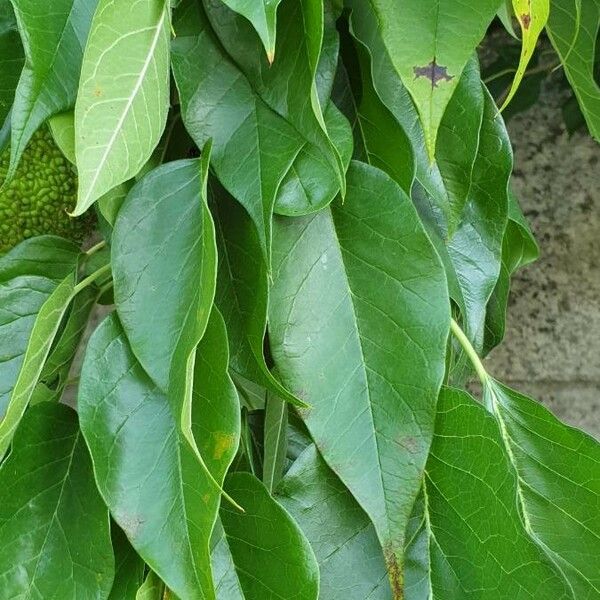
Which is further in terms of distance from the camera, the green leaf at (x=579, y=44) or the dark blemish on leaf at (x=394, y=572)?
the green leaf at (x=579, y=44)

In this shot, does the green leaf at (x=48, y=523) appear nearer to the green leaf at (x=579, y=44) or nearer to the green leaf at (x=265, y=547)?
the green leaf at (x=265, y=547)

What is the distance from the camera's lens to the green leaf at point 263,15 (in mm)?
260

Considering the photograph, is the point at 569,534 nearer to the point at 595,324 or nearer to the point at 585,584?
the point at 585,584

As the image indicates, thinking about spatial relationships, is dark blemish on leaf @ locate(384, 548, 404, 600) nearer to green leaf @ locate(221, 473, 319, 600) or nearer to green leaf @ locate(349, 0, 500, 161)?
green leaf @ locate(221, 473, 319, 600)

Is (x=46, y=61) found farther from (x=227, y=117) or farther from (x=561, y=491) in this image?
(x=561, y=491)

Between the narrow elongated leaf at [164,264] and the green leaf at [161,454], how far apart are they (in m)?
0.01

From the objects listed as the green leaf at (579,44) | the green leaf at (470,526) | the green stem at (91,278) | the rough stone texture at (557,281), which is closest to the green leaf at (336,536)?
the green leaf at (470,526)

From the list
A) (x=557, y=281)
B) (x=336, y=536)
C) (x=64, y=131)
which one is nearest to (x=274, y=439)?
(x=336, y=536)

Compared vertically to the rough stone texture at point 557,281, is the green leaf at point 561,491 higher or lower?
higher

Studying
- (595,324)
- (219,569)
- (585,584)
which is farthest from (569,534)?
(595,324)

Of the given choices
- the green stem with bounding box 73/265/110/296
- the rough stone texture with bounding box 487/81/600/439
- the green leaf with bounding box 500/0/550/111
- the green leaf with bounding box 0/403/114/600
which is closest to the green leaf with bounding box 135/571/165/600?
the green leaf with bounding box 0/403/114/600

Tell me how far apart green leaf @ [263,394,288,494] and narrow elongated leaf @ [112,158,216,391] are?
3.3 inches

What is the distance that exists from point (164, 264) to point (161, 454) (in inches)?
2.6

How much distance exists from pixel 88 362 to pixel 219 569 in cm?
9
